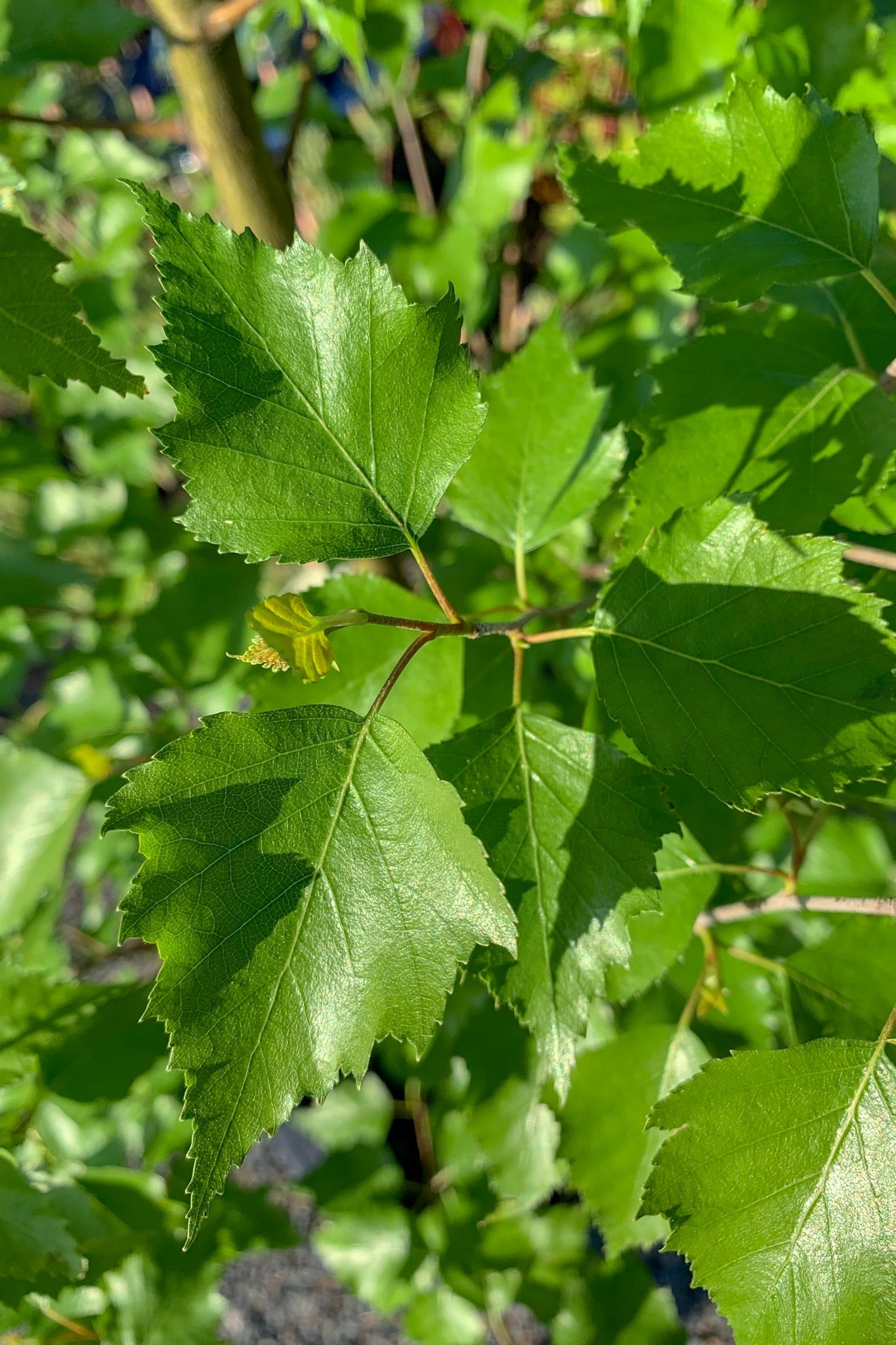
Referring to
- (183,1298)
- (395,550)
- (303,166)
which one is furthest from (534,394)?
(303,166)

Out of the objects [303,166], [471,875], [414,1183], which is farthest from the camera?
[303,166]

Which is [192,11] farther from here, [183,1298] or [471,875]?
[183,1298]

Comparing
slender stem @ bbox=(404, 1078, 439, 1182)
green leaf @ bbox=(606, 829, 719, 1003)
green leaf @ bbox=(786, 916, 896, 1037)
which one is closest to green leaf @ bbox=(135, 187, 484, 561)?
green leaf @ bbox=(606, 829, 719, 1003)

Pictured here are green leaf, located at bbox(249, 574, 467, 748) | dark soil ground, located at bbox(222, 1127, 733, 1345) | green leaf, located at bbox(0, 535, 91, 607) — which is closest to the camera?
green leaf, located at bbox(249, 574, 467, 748)

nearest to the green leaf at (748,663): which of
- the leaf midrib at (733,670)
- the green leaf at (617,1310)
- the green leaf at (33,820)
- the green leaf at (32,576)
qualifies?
the leaf midrib at (733,670)

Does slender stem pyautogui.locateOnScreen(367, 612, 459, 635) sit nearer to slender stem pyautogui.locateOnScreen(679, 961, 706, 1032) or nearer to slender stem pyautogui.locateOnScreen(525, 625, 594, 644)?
slender stem pyautogui.locateOnScreen(525, 625, 594, 644)
